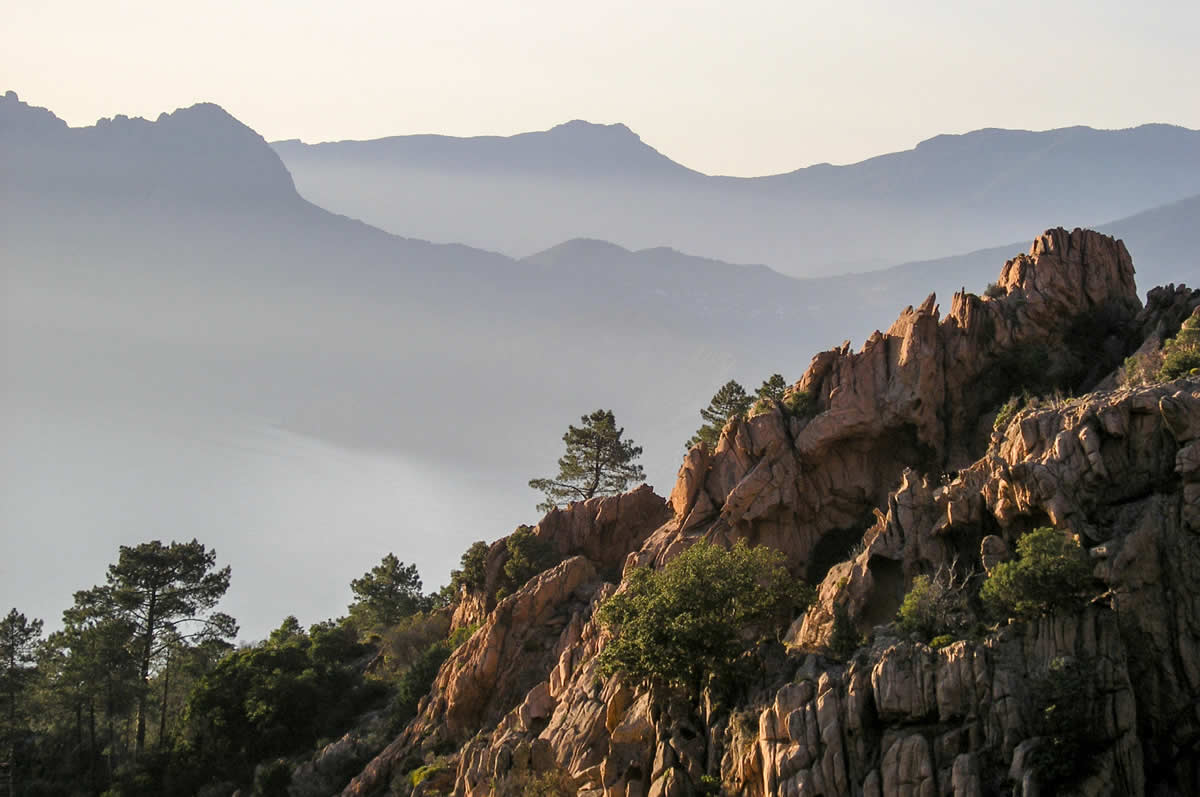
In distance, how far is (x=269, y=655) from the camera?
61250 millimetres

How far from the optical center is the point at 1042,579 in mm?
33438

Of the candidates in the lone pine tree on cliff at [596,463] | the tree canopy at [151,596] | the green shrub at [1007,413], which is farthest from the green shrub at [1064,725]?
the tree canopy at [151,596]

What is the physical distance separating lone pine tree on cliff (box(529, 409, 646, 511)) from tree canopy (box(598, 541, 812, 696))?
26.9 meters

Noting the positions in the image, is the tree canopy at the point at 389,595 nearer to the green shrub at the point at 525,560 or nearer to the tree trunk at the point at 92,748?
the green shrub at the point at 525,560

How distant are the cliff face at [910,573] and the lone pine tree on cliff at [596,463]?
34.1 feet

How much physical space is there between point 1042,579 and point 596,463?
133 ft

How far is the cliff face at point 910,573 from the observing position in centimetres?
3234

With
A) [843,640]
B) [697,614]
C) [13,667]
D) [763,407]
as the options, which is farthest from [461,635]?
[843,640]

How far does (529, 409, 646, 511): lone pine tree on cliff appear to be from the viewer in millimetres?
71250

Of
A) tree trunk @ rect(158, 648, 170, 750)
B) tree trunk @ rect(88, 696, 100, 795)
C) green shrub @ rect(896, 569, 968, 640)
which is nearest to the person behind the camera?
green shrub @ rect(896, 569, 968, 640)

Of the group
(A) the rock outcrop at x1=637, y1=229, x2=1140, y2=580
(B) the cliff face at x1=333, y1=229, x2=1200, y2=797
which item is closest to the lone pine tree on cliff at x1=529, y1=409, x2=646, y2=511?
(B) the cliff face at x1=333, y1=229, x2=1200, y2=797

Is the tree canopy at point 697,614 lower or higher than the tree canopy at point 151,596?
lower

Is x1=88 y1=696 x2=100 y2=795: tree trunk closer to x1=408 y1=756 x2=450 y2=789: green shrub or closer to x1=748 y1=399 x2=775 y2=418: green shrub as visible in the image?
x1=408 y1=756 x2=450 y2=789: green shrub

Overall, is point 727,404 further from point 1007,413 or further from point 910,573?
point 910,573
